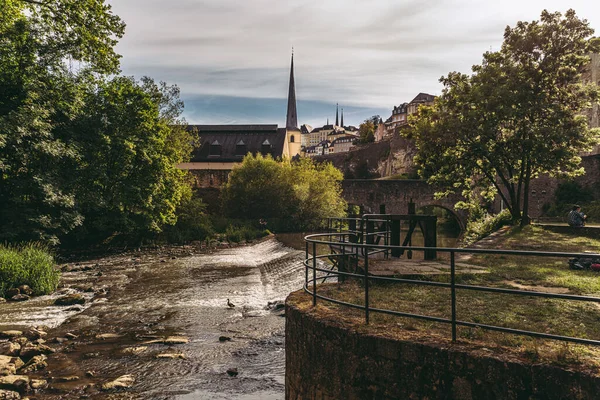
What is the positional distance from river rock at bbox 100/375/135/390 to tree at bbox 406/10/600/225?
1512 centimetres

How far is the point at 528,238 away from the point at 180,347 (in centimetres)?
1188

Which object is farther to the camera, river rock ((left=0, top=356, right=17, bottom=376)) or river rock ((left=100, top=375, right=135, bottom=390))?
river rock ((left=0, top=356, right=17, bottom=376))

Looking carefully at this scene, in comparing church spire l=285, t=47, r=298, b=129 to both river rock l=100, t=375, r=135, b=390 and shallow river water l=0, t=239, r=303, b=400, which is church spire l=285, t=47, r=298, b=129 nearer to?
shallow river water l=0, t=239, r=303, b=400

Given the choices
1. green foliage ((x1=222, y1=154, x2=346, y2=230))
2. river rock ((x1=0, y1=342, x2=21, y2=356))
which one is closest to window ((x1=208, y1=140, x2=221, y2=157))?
green foliage ((x1=222, y1=154, x2=346, y2=230))

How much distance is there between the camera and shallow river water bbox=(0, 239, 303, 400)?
8281 mm

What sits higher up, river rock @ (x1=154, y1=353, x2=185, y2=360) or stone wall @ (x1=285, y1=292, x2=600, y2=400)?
stone wall @ (x1=285, y1=292, x2=600, y2=400)

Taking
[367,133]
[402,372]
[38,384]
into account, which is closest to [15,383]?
[38,384]

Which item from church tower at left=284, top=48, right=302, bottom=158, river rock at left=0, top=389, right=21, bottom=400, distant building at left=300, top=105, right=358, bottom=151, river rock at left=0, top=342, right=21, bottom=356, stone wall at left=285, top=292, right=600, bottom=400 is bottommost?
river rock at left=0, top=389, right=21, bottom=400

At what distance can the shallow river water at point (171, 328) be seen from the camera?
8.28 meters

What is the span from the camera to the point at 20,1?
14734 millimetres

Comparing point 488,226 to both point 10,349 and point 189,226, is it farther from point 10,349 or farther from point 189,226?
point 189,226

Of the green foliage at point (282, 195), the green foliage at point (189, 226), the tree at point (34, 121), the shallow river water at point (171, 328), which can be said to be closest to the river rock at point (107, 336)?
the shallow river water at point (171, 328)

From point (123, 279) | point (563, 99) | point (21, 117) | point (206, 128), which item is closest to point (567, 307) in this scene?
point (563, 99)

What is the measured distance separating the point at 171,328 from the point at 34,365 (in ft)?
11.1
